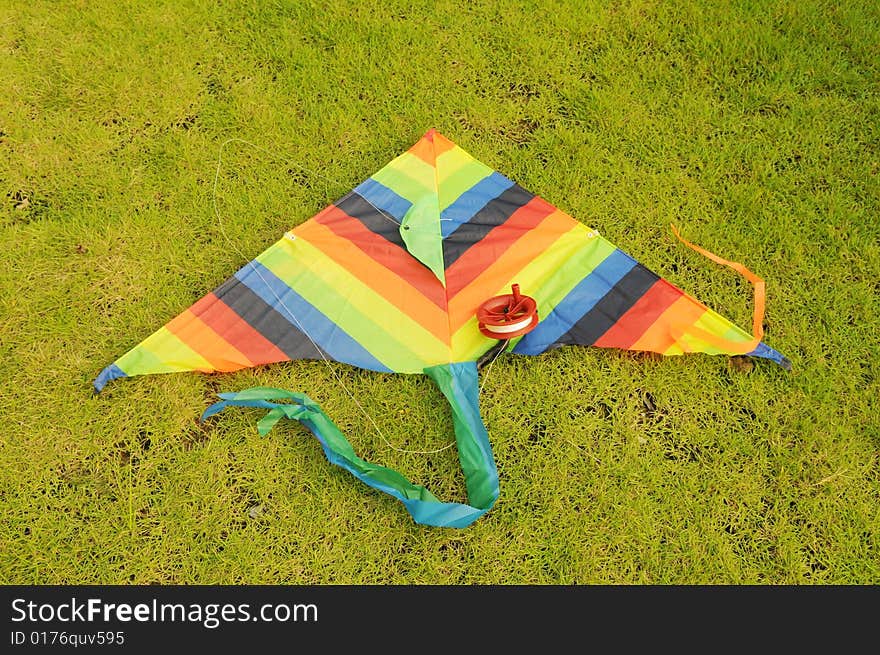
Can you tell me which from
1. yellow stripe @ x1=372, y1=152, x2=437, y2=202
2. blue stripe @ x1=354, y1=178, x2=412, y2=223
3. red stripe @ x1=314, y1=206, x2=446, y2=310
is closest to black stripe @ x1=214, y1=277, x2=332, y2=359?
red stripe @ x1=314, y1=206, x2=446, y2=310

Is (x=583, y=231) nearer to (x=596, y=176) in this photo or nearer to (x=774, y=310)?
(x=596, y=176)

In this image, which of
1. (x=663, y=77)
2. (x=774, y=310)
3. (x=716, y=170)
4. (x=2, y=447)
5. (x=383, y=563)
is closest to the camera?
(x=383, y=563)

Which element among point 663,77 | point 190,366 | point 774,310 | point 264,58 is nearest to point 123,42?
point 264,58

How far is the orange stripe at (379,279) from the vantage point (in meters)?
2.88

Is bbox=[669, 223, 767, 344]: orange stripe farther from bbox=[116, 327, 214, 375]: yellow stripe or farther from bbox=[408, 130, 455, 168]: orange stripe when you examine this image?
bbox=[116, 327, 214, 375]: yellow stripe

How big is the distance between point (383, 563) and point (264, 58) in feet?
9.15

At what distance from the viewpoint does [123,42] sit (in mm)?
3932

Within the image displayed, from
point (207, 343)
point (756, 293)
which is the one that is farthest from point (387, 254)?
point (756, 293)

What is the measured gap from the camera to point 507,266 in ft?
9.77

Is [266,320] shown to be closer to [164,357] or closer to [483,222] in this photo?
[164,357]

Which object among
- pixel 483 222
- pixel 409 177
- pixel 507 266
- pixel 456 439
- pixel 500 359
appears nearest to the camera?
pixel 456 439

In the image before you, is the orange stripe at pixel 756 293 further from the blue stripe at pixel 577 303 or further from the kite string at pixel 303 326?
the kite string at pixel 303 326

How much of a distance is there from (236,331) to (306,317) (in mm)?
281

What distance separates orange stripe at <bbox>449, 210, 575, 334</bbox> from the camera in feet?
9.48
